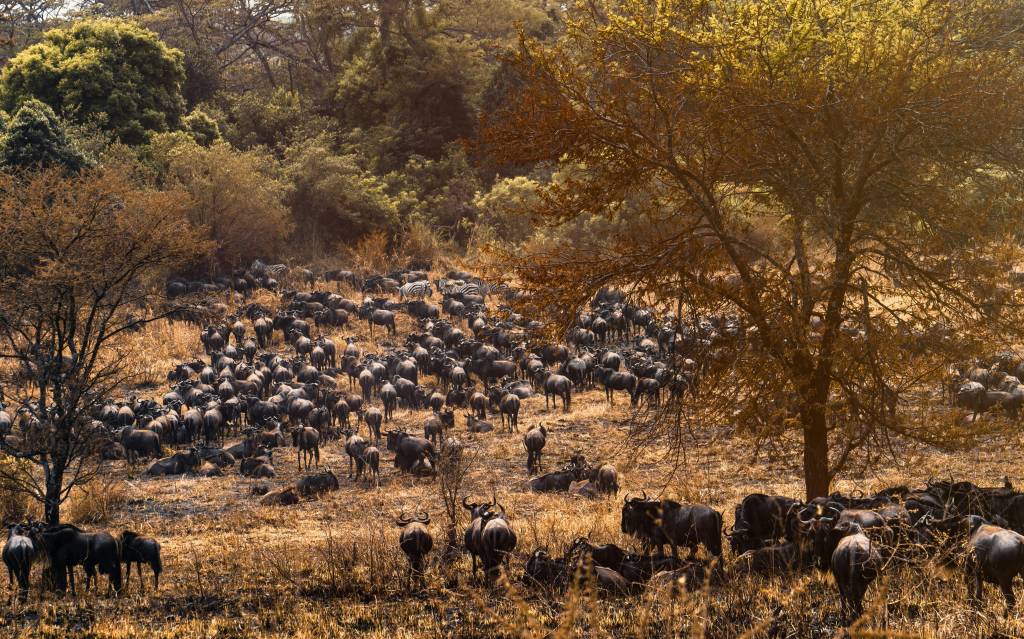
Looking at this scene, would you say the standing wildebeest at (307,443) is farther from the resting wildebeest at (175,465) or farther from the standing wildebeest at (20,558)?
the standing wildebeest at (20,558)

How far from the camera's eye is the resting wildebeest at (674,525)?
1284 centimetres

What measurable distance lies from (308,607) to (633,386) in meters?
17.8

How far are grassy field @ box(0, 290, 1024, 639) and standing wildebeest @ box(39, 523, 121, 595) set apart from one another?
44 centimetres

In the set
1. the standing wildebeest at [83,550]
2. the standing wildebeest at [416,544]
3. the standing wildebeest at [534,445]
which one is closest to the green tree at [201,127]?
the standing wildebeest at [534,445]

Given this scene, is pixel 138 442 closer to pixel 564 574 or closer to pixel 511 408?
pixel 511 408

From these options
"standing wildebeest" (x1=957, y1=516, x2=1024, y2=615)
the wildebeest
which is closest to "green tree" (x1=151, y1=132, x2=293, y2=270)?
the wildebeest

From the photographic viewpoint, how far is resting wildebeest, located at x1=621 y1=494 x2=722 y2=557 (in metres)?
12.8

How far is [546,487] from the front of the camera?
20547 millimetres

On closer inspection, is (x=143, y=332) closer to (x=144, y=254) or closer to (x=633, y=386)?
(x=144, y=254)

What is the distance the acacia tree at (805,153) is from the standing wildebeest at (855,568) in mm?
3697

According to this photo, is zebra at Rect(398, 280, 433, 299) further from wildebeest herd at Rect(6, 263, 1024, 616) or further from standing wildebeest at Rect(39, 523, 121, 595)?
standing wildebeest at Rect(39, 523, 121, 595)

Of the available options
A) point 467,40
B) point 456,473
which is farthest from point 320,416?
point 467,40

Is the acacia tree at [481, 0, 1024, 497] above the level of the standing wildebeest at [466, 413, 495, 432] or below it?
above

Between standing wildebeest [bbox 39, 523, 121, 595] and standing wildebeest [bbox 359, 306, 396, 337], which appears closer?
standing wildebeest [bbox 39, 523, 121, 595]
